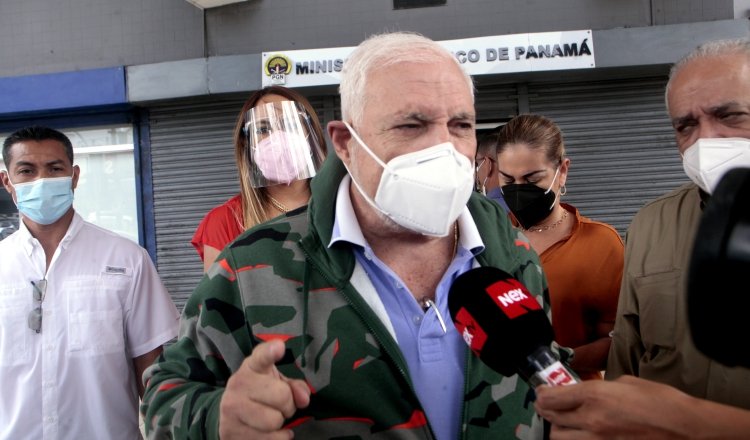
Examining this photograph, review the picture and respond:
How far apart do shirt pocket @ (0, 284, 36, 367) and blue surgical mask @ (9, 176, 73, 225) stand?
0.42 m

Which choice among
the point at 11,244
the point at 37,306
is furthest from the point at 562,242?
the point at 11,244

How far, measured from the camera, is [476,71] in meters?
6.65

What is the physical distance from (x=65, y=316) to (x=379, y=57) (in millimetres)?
2119

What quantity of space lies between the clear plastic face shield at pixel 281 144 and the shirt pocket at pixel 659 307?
1.63 m

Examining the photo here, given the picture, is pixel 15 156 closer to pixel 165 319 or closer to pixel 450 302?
pixel 165 319

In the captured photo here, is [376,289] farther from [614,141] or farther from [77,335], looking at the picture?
[614,141]

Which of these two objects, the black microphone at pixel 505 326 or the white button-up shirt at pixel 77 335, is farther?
the white button-up shirt at pixel 77 335

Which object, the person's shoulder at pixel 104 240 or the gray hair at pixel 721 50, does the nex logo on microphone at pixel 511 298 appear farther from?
the person's shoulder at pixel 104 240

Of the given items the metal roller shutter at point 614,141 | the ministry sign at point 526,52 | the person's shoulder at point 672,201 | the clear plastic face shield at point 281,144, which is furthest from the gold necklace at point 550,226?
the metal roller shutter at point 614,141

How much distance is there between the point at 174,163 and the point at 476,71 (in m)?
3.83

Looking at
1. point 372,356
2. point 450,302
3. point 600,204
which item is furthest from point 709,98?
point 600,204

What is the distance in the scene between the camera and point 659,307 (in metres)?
1.99

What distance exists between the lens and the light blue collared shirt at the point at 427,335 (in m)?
1.63

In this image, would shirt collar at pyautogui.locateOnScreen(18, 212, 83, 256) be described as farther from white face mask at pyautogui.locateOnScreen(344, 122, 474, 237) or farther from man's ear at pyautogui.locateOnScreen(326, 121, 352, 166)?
white face mask at pyautogui.locateOnScreen(344, 122, 474, 237)
